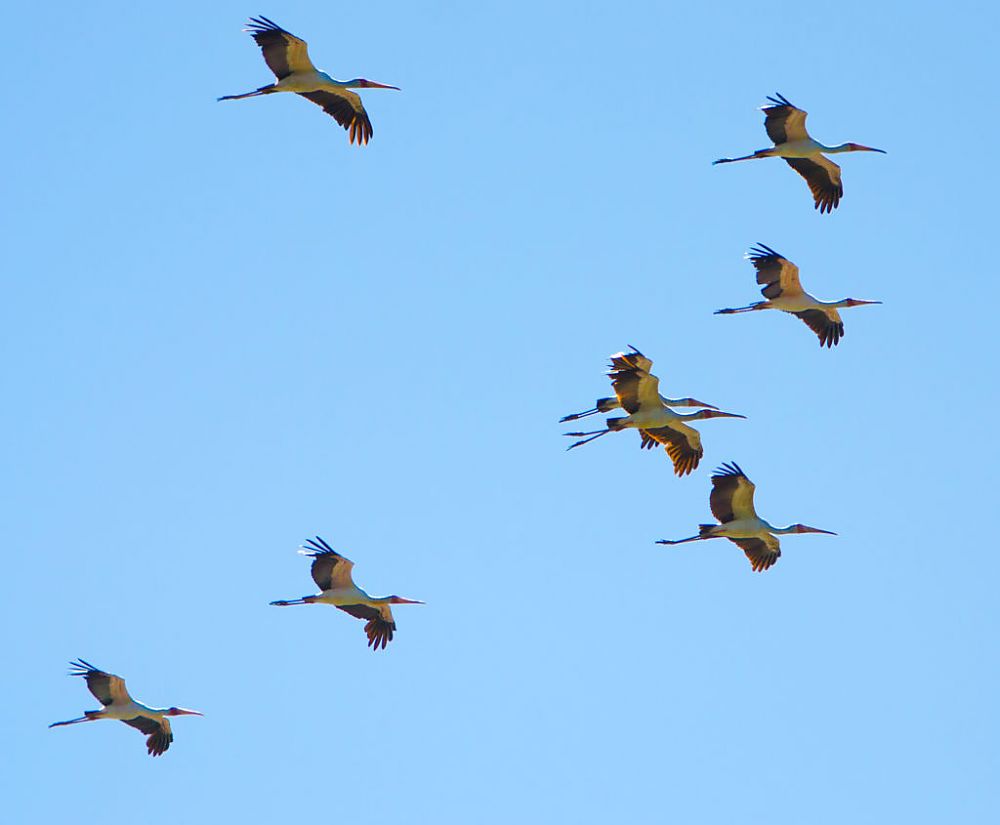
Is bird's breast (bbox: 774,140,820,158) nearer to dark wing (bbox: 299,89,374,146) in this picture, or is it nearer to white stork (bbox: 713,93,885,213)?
white stork (bbox: 713,93,885,213)

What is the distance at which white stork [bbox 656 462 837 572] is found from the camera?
3266 cm

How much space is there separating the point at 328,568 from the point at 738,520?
5.82 metres

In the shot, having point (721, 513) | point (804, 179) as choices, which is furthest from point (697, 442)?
point (804, 179)

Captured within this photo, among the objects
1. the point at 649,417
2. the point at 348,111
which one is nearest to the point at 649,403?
the point at 649,417

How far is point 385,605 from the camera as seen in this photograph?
113 feet

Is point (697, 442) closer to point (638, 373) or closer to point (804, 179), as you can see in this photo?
point (638, 373)

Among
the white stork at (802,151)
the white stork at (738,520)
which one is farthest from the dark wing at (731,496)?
the white stork at (802,151)

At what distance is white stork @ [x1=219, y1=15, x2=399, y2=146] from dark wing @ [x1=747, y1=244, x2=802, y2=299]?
232 inches

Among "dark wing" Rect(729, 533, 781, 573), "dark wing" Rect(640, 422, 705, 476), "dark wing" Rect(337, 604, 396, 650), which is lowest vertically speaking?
"dark wing" Rect(337, 604, 396, 650)

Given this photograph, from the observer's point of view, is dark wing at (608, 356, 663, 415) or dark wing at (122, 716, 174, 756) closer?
dark wing at (608, 356, 663, 415)

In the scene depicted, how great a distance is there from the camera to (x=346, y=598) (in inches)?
1334

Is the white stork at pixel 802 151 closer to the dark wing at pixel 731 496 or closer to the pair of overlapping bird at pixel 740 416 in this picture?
the pair of overlapping bird at pixel 740 416

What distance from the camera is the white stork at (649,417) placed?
109 ft

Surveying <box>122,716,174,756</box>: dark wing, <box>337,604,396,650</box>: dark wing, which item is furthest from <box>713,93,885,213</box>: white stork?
<box>122,716,174,756</box>: dark wing
